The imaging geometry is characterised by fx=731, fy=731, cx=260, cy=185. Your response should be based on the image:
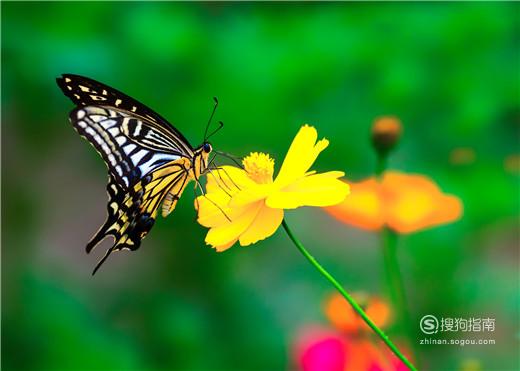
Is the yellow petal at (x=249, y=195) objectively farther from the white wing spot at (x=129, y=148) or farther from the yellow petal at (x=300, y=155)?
the white wing spot at (x=129, y=148)

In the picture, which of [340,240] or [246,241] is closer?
[246,241]

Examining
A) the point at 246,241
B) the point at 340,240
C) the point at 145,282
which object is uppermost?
the point at 340,240

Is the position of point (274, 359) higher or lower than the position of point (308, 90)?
lower

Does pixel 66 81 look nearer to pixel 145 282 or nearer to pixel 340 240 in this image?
pixel 145 282

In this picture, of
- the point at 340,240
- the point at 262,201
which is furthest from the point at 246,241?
the point at 340,240

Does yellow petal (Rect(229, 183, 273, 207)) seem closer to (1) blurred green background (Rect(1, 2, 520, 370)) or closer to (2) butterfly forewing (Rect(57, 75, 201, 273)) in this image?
(2) butterfly forewing (Rect(57, 75, 201, 273))

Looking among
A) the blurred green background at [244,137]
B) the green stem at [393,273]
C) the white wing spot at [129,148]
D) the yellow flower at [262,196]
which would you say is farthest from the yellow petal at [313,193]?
the blurred green background at [244,137]

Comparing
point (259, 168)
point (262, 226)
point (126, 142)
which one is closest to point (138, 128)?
point (126, 142)
